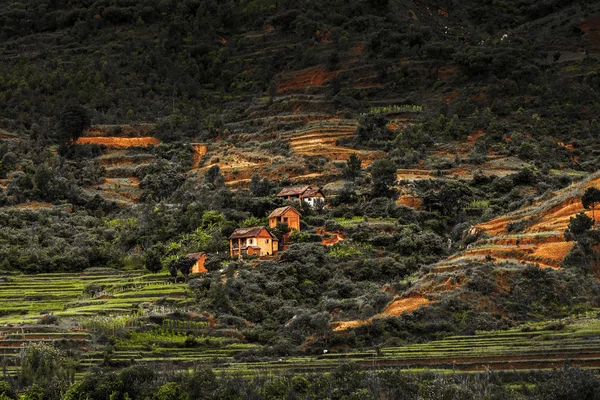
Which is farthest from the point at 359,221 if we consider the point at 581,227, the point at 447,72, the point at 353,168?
the point at 447,72

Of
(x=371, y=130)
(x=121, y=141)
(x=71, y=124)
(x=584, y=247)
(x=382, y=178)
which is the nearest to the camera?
(x=584, y=247)

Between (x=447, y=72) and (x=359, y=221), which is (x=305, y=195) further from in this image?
(x=447, y=72)

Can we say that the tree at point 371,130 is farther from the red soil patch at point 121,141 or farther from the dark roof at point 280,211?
the red soil patch at point 121,141

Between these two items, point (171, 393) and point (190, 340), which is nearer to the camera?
point (171, 393)

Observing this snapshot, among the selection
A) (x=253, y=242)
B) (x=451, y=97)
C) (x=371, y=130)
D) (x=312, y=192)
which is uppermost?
(x=451, y=97)

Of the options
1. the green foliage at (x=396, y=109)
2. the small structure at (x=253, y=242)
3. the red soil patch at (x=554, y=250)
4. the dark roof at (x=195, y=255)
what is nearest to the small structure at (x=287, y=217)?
the small structure at (x=253, y=242)

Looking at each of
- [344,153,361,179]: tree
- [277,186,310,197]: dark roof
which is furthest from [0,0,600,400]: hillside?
[277,186,310,197]: dark roof
